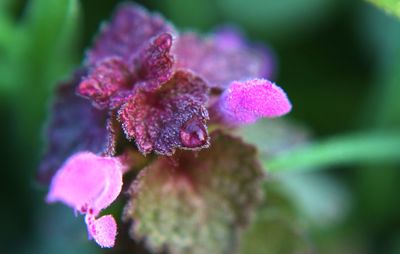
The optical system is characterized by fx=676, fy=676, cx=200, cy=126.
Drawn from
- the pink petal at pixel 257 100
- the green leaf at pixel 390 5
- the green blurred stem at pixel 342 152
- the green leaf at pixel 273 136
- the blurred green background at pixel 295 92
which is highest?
the green leaf at pixel 390 5

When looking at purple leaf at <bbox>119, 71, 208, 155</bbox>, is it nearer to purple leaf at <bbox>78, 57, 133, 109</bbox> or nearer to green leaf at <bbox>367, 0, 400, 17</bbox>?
purple leaf at <bbox>78, 57, 133, 109</bbox>

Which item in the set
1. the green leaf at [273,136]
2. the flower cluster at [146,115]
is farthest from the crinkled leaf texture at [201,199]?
the green leaf at [273,136]

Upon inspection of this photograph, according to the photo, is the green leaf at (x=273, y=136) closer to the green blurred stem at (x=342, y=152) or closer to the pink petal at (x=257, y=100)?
the green blurred stem at (x=342, y=152)

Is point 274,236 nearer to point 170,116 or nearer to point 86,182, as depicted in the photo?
point 170,116

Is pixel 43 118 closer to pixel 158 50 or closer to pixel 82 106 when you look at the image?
pixel 82 106

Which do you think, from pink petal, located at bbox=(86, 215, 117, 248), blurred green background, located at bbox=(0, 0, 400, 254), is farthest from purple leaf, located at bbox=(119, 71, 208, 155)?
blurred green background, located at bbox=(0, 0, 400, 254)

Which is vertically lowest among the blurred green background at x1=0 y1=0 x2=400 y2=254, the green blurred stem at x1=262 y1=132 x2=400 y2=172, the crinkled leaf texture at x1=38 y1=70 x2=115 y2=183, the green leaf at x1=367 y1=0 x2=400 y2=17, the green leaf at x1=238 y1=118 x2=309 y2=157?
the blurred green background at x1=0 y1=0 x2=400 y2=254
